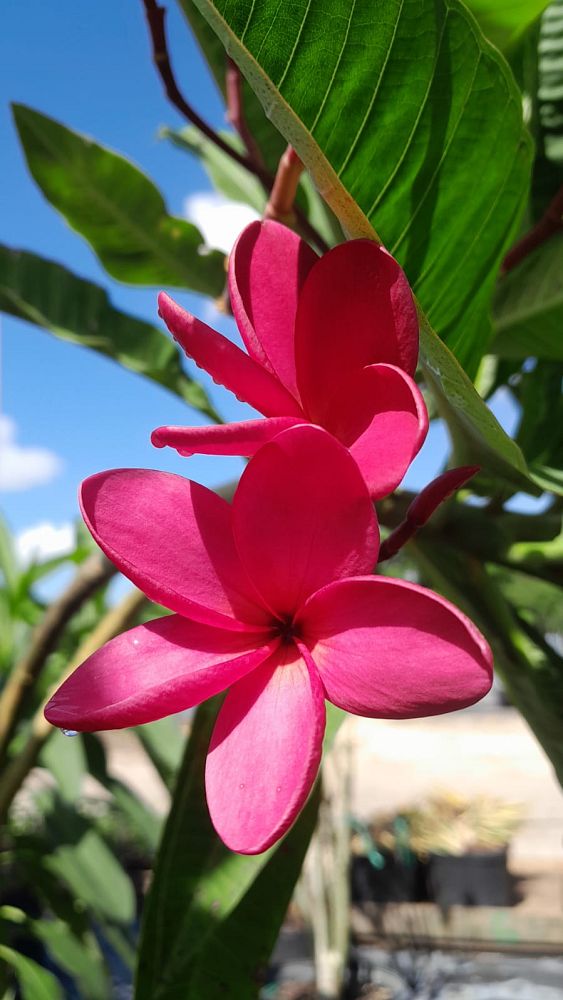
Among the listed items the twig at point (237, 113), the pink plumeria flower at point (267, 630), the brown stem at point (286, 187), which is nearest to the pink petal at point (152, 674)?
the pink plumeria flower at point (267, 630)

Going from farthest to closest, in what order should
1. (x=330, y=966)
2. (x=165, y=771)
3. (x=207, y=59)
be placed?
(x=330, y=966), (x=165, y=771), (x=207, y=59)

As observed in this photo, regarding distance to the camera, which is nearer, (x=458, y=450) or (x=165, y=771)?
(x=458, y=450)

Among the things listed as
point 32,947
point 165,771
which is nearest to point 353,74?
point 165,771

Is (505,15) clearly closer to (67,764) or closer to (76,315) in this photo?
(76,315)

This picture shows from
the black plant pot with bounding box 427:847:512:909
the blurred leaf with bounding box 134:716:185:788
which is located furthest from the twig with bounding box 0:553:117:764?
the black plant pot with bounding box 427:847:512:909

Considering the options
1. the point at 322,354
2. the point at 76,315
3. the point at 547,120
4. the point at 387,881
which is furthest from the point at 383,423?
the point at 387,881

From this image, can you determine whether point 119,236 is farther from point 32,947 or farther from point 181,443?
point 32,947

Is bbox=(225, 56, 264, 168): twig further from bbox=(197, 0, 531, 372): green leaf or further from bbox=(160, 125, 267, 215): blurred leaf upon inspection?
bbox=(160, 125, 267, 215): blurred leaf
